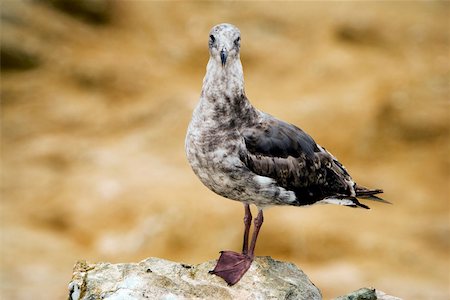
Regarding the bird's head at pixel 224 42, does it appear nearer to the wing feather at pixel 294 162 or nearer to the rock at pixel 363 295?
the wing feather at pixel 294 162

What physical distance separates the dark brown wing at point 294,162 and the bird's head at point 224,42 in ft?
3.21

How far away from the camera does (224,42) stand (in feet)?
25.6

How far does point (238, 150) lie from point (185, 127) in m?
21.4

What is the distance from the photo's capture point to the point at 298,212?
79.3 feet

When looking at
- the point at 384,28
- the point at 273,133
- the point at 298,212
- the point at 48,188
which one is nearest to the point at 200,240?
the point at 298,212

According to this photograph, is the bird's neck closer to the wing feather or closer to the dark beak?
the dark beak

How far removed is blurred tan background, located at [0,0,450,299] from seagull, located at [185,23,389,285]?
12532 mm

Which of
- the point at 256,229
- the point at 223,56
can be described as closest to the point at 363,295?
the point at 256,229

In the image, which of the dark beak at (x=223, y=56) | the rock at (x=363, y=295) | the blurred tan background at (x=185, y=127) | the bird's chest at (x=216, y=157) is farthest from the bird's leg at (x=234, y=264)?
the blurred tan background at (x=185, y=127)

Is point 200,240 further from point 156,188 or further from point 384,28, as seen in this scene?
point 384,28

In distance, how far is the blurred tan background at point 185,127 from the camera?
22984mm

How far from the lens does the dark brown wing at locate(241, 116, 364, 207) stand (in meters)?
8.34

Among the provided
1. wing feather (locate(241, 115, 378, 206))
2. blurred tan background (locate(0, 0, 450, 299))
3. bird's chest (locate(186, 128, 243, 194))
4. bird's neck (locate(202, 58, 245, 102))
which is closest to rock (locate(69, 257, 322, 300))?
wing feather (locate(241, 115, 378, 206))

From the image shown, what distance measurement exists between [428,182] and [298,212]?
21.0 feet
